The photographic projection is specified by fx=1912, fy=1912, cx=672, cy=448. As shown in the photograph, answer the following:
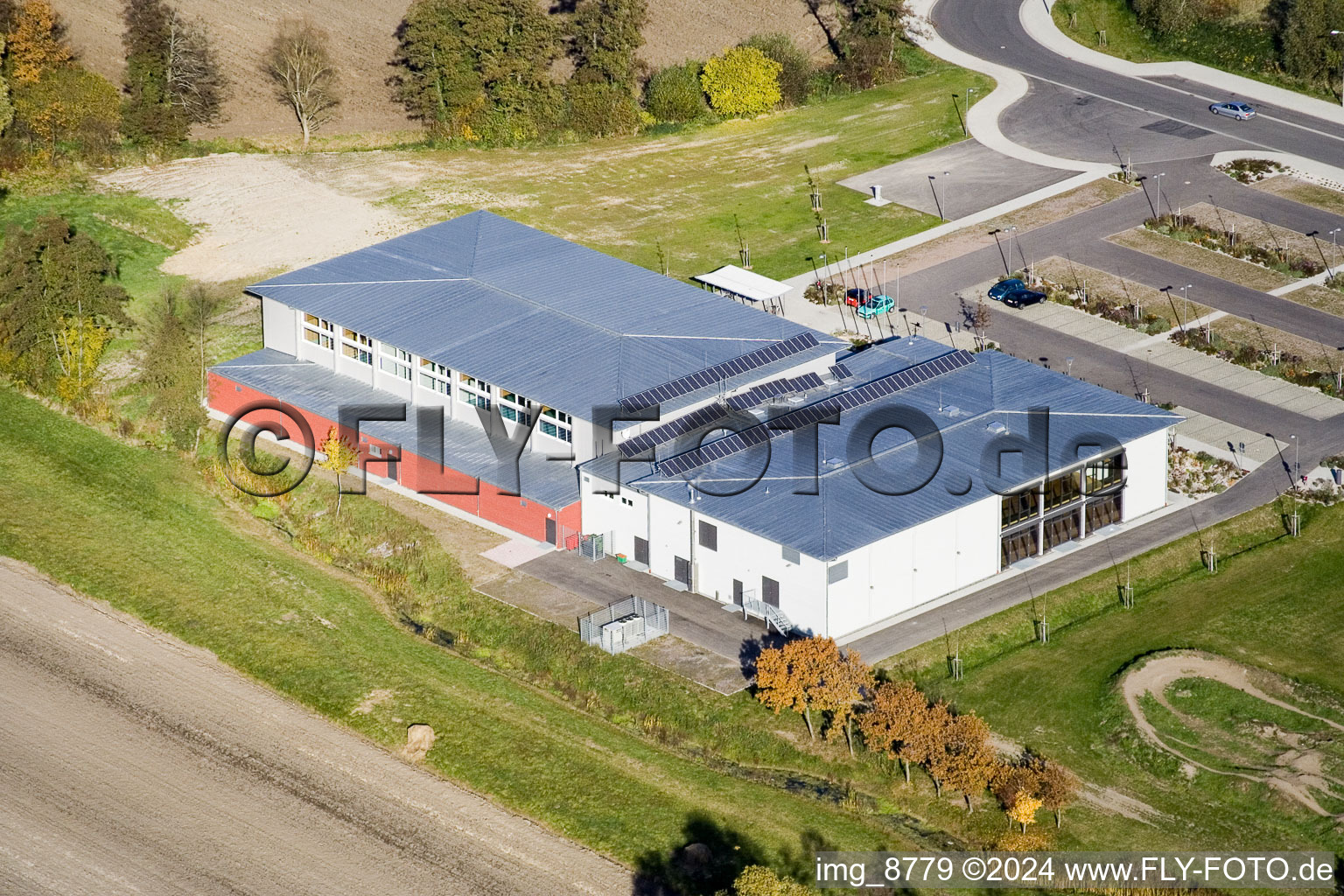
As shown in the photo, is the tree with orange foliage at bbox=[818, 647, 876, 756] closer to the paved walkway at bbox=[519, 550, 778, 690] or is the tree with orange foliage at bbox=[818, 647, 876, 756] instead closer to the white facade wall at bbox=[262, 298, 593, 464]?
the paved walkway at bbox=[519, 550, 778, 690]

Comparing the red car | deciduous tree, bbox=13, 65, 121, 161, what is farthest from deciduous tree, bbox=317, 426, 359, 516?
deciduous tree, bbox=13, 65, 121, 161

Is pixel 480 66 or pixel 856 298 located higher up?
pixel 480 66

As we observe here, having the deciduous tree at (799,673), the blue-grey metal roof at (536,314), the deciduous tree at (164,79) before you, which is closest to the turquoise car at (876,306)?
the blue-grey metal roof at (536,314)

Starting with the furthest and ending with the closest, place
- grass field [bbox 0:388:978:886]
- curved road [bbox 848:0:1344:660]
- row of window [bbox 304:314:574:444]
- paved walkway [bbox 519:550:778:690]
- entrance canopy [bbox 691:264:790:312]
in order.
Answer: entrance canopy [bbox 691:264:790:312], row of window [bbox 304:314:574:444], curved road [bbox 848:0:1344:660], paved walkway [bbox 519:550:778:690], grass field [bbox 0:388:978:886]

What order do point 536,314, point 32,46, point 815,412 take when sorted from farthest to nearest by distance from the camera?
point 32,46 < point 536,314 < point 815,412

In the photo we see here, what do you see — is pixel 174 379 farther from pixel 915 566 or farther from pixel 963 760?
pixel 963 760

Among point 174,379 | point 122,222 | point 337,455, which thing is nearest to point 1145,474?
point 337,455
